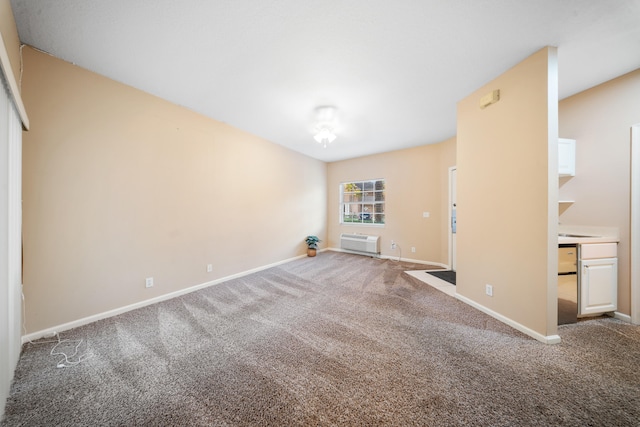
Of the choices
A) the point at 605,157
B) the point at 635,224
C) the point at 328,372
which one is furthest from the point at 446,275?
the point at 328,372

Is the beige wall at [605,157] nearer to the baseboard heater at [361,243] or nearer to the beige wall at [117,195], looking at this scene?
the baseboard heater at [361,243]

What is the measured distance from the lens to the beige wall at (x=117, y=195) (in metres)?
1.94

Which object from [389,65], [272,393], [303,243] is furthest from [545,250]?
[303,243]

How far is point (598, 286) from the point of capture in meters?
2.18

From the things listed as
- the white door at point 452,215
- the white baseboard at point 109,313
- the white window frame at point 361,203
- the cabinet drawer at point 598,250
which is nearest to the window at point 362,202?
the white window frame at point 361,203

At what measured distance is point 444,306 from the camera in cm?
257

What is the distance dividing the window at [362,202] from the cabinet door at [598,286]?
3.45 metres

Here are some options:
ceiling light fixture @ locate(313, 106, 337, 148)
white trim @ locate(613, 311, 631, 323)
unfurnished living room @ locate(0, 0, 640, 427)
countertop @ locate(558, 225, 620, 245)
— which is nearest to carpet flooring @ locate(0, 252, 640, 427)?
unfurnished living room @ locate(0, 0, 640, 427)

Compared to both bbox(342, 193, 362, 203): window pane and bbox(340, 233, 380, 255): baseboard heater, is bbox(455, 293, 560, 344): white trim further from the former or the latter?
bbox(342, 193, 362, 203): window pane

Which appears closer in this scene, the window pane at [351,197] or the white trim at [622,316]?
the white trim at [622,316]

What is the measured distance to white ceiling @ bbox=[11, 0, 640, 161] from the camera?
1.53 meters

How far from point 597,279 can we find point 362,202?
4093mm

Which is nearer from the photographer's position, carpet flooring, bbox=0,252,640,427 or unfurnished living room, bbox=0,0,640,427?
carpet flooring, bbox=0,252,640,427

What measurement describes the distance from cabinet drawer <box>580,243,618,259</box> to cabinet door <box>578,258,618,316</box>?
1.7 inches
